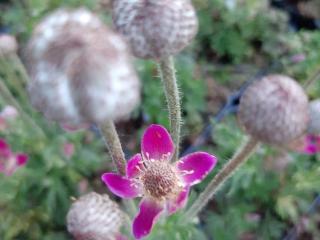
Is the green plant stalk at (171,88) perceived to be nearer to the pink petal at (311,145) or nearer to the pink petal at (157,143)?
the pink petal at (157,143)

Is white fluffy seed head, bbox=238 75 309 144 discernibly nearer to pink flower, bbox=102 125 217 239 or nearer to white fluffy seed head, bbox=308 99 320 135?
white fluffy seed head, bbox=308 99 320 135

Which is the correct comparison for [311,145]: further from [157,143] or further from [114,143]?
[114,143]

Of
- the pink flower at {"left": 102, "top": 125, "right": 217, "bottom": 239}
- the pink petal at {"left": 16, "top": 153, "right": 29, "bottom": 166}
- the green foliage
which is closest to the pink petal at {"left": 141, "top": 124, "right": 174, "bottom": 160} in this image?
the pink flower at {"left": 102, "top": 125, "right": 217, "bottom": 239}

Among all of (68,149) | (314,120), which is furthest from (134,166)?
(68,149)

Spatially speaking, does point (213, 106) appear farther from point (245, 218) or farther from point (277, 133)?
point (277, 133)

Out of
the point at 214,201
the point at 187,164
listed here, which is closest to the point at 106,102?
the point at 187,164
